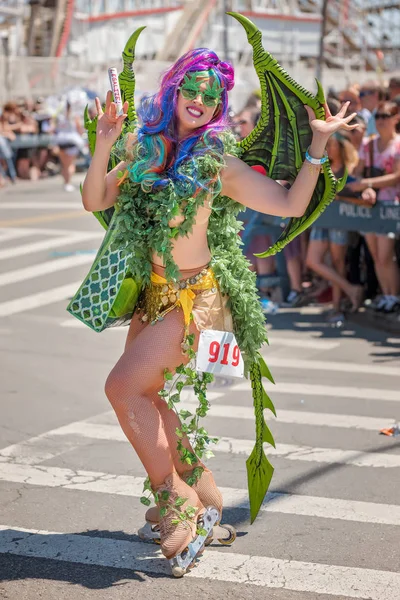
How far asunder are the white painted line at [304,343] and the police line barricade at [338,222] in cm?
103

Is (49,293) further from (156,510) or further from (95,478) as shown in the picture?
(156,510)

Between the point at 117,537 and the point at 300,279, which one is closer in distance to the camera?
the point at 117,537

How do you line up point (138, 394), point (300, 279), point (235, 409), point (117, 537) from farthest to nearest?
point (300, 279) → point (235, 409) → point (117, 537) → point (138, 394)

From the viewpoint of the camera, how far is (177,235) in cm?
464

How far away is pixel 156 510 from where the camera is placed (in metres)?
4.84

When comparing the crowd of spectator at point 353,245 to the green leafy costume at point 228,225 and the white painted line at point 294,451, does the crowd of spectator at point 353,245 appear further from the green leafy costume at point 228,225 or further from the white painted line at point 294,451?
the green leafy costume at point 228,225

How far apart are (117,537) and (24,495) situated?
2.59ft

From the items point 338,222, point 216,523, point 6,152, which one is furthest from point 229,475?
point 6,152

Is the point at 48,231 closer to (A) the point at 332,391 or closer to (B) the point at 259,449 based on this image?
(A) the point at 332,391

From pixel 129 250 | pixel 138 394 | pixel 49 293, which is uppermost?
pixel 129 250

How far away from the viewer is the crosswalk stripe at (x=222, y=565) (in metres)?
4.38

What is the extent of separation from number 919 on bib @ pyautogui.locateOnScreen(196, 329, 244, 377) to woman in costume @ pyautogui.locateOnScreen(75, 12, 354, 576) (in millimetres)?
62

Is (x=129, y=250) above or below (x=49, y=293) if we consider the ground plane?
above

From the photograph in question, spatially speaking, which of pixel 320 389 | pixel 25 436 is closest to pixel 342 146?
pixel 320 389
